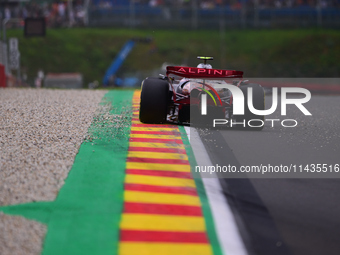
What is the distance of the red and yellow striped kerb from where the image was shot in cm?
422

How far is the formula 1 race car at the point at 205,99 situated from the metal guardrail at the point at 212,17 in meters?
24.2

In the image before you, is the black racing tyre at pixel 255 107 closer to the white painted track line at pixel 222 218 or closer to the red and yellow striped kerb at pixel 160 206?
the red and yellow striped kerb at pixel 160 206

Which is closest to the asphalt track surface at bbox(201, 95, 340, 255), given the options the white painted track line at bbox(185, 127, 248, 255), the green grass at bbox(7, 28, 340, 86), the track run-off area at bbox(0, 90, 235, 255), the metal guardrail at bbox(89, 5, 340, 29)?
the white painted track line at bbox(185, 127, 248, 255)

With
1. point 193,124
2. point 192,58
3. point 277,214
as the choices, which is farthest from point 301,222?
point 192,58

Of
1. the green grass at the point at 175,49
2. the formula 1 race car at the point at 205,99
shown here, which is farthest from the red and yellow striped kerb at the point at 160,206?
the green grass at the point at 175,49

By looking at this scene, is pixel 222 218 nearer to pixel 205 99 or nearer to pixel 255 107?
pixel 205 99

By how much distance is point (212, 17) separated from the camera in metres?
32.6

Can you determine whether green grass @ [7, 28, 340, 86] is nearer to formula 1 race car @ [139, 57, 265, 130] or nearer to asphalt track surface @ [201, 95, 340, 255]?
formula 1 race car @ [139, 57, 265, 130]

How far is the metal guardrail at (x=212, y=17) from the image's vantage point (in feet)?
105

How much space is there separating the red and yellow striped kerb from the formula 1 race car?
1247 millimetres

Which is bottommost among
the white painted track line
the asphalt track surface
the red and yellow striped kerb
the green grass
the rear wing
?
the green grass

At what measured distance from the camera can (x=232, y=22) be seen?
3241 cm

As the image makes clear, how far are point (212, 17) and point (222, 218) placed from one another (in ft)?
94.6

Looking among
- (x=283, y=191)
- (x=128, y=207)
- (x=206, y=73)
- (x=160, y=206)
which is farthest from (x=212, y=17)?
(x=128, y=207)
